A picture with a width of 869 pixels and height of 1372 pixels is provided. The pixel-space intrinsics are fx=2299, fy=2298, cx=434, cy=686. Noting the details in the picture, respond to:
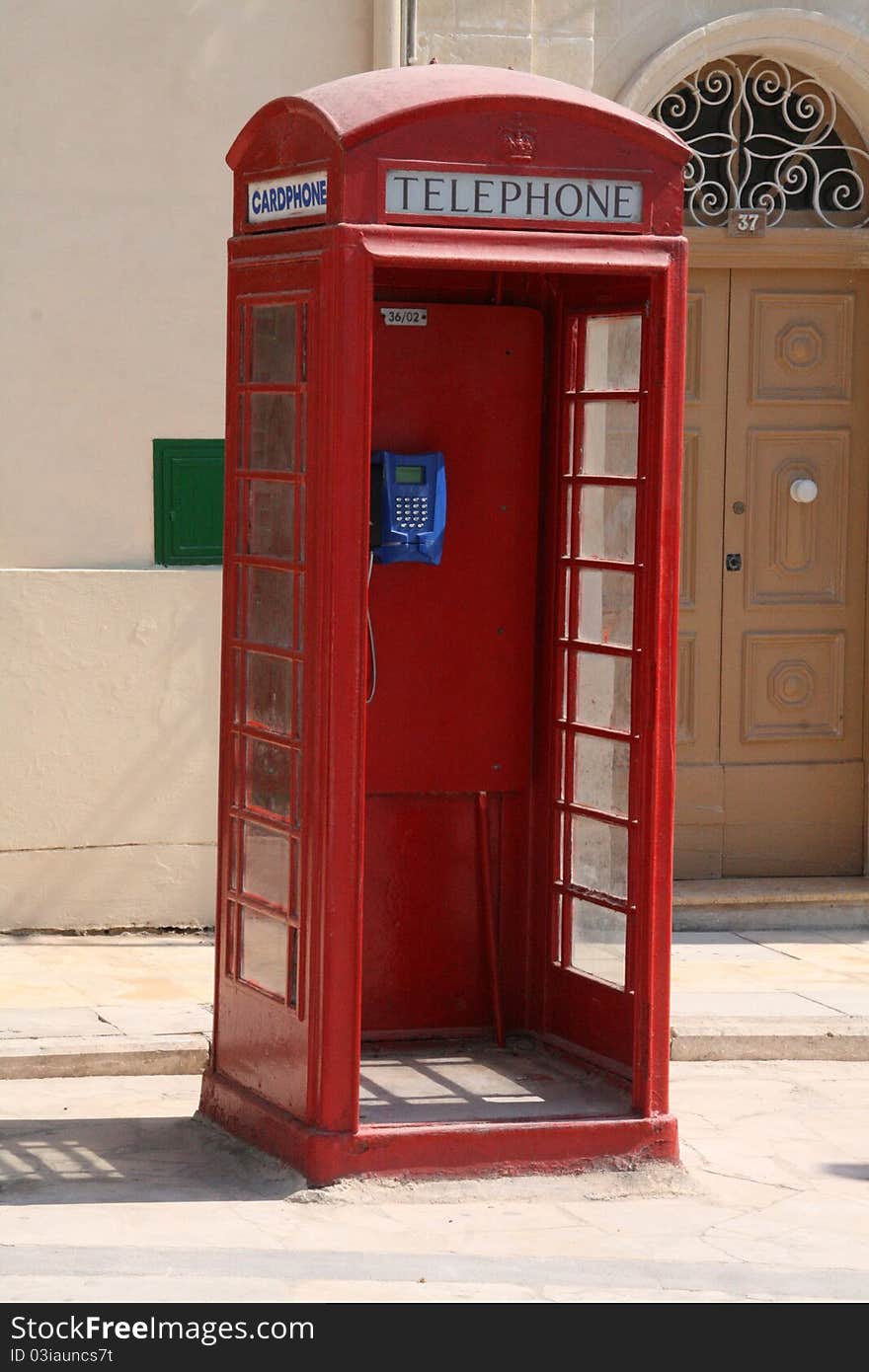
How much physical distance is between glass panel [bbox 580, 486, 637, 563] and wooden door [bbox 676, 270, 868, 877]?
3.09 m

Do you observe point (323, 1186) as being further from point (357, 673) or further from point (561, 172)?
point (561, 172)

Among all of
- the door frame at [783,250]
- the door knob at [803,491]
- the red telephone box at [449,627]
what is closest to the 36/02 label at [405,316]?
the red telephone box at [449,627]

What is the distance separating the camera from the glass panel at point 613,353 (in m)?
6.25

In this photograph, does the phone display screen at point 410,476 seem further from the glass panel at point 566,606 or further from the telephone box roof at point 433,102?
the telephone box roof at point 433,102

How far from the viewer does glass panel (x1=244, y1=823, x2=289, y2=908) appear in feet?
19.9

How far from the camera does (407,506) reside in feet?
20.9

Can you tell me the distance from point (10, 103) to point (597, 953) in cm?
408

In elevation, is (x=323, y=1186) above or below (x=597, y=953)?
below

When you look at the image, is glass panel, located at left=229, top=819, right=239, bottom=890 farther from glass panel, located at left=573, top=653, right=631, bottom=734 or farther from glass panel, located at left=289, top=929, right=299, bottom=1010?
glass panel, located at left=573, top=653, right=631, bottom=734

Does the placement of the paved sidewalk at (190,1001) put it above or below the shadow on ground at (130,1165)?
above

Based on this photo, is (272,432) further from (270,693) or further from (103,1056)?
(103,1056)

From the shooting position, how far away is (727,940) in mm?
9203

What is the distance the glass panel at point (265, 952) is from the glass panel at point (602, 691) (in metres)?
1.09
